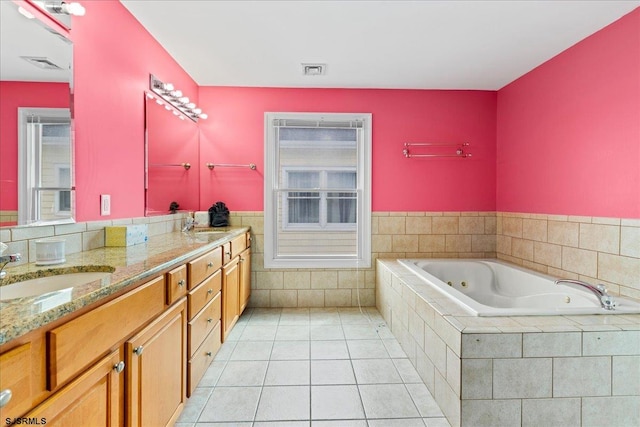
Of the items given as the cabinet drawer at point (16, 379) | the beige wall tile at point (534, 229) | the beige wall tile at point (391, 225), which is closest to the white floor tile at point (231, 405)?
the cabinet drawer at point (16, 379)

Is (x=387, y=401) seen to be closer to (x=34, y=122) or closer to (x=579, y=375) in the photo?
(x=579, y=375)

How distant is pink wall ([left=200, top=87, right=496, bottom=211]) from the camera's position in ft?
11.4

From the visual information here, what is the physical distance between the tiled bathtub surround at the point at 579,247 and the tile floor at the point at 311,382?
4.80 ft

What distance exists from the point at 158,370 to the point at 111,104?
1.58m

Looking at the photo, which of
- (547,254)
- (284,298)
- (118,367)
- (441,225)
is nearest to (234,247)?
(284,298)

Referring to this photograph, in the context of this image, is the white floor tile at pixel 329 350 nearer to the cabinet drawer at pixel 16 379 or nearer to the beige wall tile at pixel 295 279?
the beige wall tile at pixel 295 279

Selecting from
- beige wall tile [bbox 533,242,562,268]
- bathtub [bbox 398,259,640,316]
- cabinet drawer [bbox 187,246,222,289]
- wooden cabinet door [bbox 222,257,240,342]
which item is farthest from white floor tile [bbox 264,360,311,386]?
beige wall tile [bbox 533,242,562,268]

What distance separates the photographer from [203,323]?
1984 millimetres

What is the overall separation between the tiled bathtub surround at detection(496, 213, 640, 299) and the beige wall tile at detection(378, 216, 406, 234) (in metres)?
1.07

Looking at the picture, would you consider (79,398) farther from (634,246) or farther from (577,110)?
(577,110)

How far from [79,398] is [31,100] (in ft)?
4.23

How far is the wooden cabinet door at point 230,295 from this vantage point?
8.05 feet

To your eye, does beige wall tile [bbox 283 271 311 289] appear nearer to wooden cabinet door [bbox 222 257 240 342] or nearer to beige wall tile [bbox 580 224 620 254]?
wooden cabinet door [bbox 222 257 240 342]

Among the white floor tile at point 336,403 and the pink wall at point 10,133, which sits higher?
the pink wall at point 10,133
